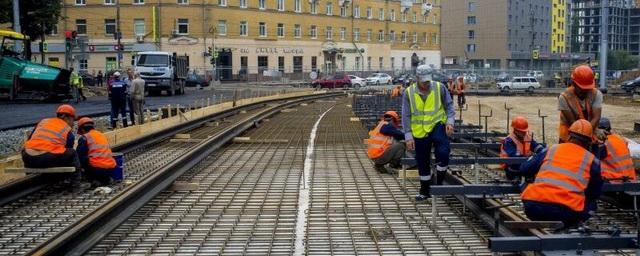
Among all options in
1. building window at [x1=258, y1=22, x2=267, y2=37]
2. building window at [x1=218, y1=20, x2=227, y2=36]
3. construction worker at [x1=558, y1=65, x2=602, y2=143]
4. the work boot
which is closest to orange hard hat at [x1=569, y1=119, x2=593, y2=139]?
construction worker at [x1=558, y1=65, x2=602, y2=143]

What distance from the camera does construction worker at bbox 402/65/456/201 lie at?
8.13 m

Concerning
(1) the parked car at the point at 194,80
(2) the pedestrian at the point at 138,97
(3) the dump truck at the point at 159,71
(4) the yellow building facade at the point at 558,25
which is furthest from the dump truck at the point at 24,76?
(4) the yellow building facade at the point at 558,25

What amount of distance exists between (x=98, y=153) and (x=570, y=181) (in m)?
6.07

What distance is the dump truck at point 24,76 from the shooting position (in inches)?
1118

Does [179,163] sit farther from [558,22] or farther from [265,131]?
[558,22]

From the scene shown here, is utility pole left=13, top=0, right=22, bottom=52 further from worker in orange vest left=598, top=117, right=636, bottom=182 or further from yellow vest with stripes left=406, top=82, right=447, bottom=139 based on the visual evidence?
worker in orange vest left=598, top=117, right=636, bottom=182

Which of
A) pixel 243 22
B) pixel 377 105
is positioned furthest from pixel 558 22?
pixel 377 105

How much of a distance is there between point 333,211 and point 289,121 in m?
15.2

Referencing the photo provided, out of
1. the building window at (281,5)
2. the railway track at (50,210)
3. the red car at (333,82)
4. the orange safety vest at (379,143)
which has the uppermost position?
the building window at (281,5)

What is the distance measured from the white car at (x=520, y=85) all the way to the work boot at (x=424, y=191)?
51194 mm

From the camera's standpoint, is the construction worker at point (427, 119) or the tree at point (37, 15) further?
the tree at point (37, 15)

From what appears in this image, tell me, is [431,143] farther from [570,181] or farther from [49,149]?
[49,149]

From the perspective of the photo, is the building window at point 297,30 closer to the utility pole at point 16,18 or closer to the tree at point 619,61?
the utility pole at point 16,18

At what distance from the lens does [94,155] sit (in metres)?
9.45
